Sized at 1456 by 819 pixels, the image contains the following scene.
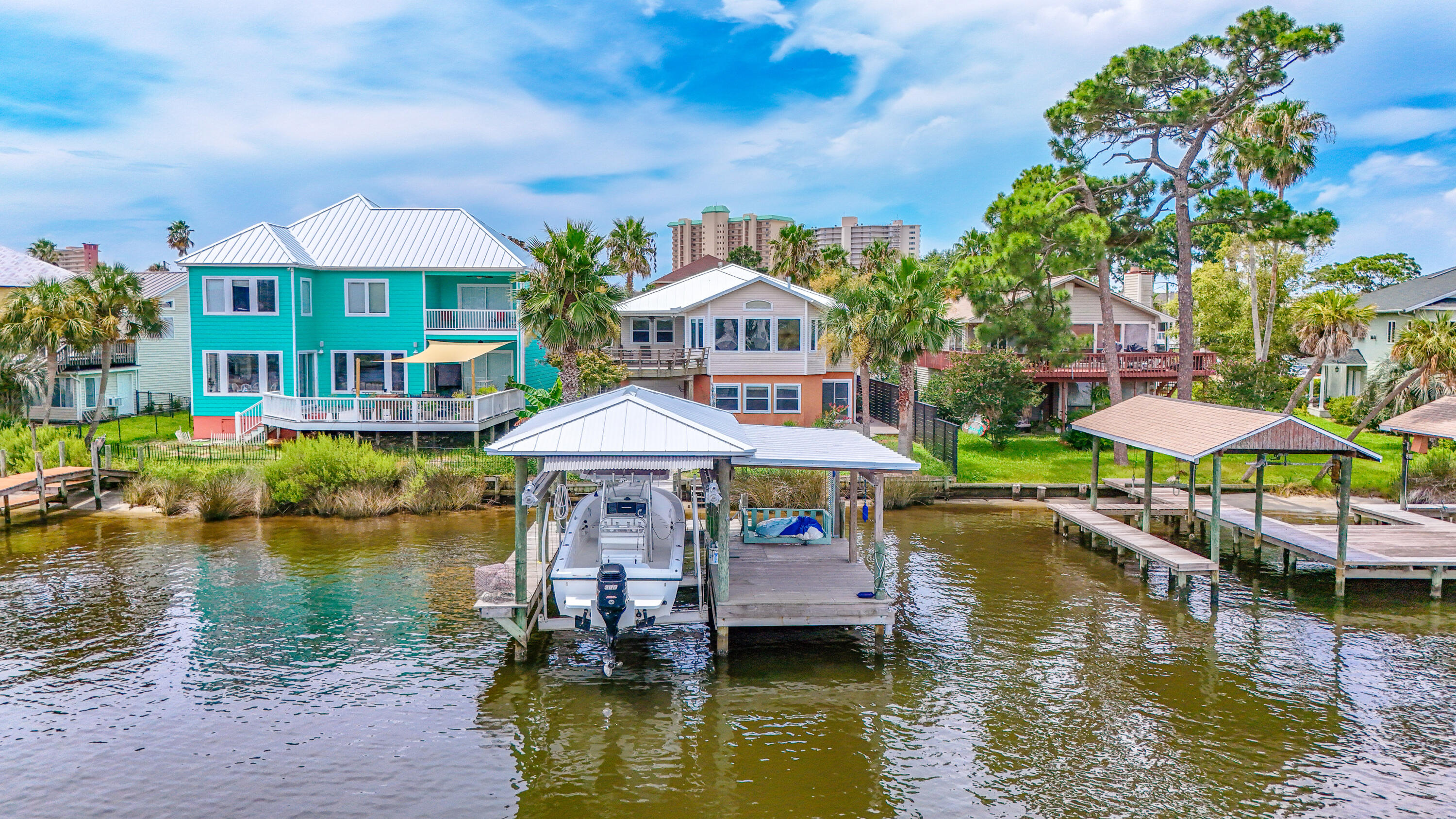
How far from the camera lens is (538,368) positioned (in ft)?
135

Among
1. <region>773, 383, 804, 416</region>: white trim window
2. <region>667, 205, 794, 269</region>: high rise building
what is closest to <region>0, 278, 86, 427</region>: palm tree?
<region>773, 383, 804, 416</region>: white trim window

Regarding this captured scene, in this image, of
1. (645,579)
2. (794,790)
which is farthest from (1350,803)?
(645,579)

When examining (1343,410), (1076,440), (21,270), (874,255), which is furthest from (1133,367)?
(21,270)

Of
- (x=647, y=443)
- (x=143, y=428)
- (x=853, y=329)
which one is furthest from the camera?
(x=143, y=428)

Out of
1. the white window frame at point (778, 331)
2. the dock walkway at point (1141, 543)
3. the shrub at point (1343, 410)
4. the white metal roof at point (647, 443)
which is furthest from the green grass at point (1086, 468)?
the white metal roof at point (647, 443)

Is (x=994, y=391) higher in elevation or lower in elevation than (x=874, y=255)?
lower

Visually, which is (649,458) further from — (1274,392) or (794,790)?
(1274,392)

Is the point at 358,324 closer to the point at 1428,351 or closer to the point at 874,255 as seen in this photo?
the point at 874,255

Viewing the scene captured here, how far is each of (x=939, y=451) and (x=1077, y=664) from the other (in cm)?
1884

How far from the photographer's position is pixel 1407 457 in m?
26.1

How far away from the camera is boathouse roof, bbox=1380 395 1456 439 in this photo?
23594mm

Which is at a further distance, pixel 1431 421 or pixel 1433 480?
pixel 1433 480

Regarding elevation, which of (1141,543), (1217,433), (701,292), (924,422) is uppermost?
(701,292)

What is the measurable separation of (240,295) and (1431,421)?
3867 centimetres
